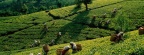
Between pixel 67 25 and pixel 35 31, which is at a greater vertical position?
pixel 67 25

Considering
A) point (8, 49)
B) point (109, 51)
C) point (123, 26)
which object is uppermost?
point (109, 51)

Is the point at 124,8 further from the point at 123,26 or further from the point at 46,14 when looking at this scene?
the point at 123,26

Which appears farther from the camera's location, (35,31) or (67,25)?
(35,31)

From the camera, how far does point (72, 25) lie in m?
83.4

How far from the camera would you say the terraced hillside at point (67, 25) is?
7506cm

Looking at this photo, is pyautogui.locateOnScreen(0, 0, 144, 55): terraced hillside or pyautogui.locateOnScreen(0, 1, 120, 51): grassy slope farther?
pyautogui.locateOnScreen(0, 0, 144, 55): terraced hillside

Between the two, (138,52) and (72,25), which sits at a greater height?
(138,52)

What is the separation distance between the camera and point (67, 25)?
8406cm

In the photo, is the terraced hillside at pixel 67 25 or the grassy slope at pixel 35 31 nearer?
the grassy slope at pixel 35 31

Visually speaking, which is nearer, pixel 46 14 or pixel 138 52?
pixel 138 52

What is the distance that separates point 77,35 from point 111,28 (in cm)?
859

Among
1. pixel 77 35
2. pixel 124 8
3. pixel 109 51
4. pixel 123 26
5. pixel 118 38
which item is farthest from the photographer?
pixel 124 8

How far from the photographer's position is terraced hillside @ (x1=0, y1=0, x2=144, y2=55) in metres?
75.1

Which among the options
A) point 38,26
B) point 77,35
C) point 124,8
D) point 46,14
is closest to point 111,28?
point 77,35
